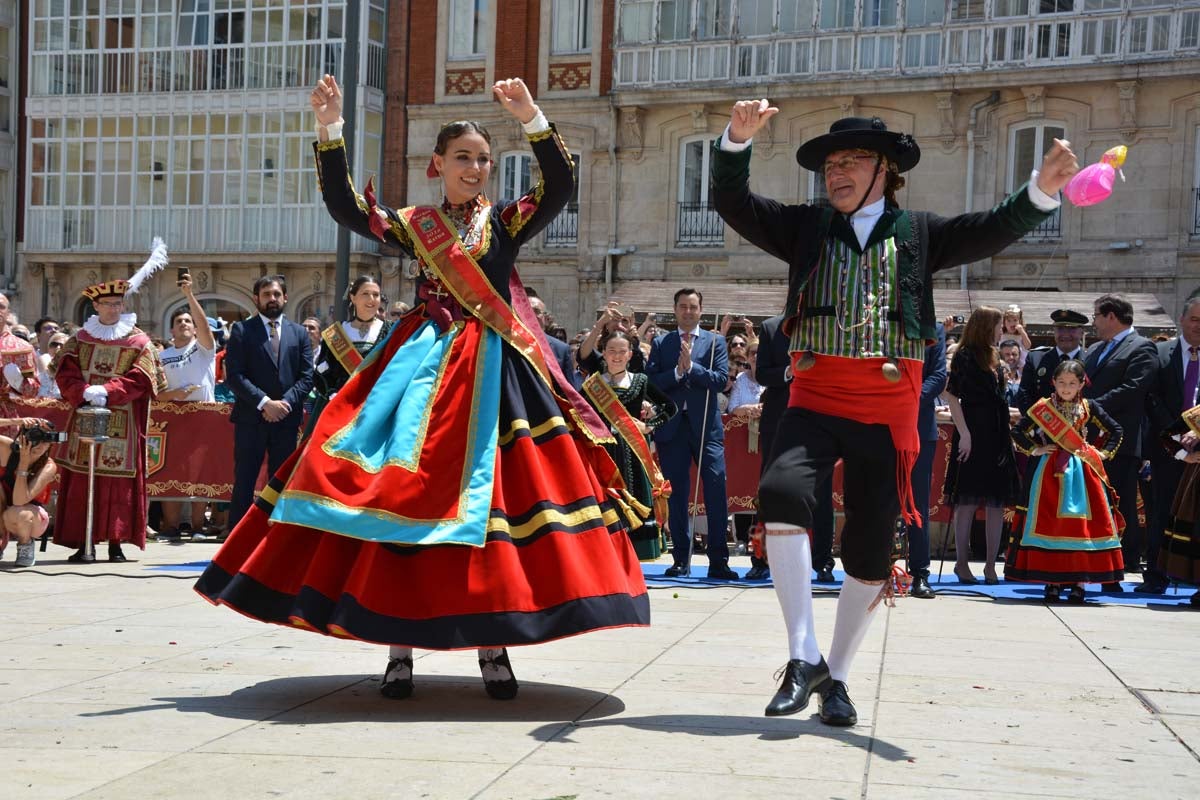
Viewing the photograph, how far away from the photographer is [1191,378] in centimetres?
1089

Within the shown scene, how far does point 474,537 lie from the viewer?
199 inches

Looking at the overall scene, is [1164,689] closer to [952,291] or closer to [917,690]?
[917,690]

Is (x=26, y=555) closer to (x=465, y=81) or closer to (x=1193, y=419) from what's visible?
(x=1193, y=419)

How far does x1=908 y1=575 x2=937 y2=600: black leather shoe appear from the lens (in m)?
9.81

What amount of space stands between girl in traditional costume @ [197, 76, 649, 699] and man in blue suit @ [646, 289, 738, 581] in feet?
16.3

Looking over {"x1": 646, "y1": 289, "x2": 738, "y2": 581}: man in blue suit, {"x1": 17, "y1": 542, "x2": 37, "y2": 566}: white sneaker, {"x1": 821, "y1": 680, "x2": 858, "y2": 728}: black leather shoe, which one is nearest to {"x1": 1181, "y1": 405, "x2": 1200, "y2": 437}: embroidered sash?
{"x1": 646, "y1": 289, "x2": 738, "y2": 581}: man in blue suit

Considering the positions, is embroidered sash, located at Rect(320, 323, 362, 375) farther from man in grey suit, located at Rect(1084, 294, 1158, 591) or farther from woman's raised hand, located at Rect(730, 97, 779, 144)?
man in grey suit, located at Rect(1084, 294, 1158, 591)

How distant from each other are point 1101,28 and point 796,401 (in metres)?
22.4

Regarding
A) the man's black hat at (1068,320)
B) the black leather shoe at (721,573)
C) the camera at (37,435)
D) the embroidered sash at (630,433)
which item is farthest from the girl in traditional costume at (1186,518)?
the camera at (37,435)

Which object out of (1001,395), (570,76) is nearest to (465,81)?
(570,76)

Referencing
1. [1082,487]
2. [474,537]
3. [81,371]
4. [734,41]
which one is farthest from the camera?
[734,41]

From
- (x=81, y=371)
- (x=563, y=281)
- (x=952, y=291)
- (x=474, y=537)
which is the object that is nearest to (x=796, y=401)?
(x=474, y=537)

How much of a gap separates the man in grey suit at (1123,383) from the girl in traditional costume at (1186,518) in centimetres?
46

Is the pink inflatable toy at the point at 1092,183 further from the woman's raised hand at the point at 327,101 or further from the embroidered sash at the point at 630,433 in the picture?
the embroidered sash at the point at 630,433
